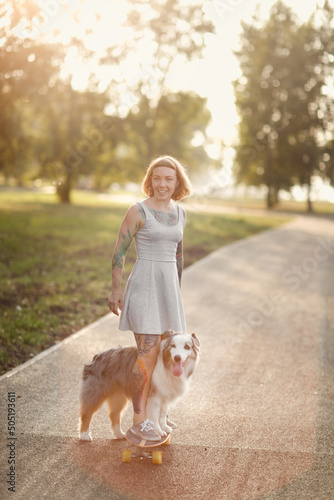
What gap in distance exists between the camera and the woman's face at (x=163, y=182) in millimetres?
4207

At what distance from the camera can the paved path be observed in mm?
3766

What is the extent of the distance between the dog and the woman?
82 mm

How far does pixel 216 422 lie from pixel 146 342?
131cm

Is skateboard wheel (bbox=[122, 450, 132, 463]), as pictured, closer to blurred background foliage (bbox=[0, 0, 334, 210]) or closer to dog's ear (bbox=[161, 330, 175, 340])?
dog's ear (bbox=[161, 330, 175, 340])

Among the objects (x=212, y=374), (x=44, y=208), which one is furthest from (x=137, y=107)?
(x=212, y=374)

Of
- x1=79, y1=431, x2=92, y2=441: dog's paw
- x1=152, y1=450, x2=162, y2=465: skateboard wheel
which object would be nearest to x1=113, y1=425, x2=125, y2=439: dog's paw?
x1=79, y1=431, x2=92, y2=441: dog's paw

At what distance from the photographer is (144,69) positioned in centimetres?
2739

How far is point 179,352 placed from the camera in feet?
13.0

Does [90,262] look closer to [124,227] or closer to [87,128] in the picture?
[124,227]

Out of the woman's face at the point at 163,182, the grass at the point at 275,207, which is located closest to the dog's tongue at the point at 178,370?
the woman's face at the point at 163,182

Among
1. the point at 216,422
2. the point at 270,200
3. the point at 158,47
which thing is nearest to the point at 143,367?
the point at 216,422

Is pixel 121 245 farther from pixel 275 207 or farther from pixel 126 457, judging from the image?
pixel 275 207

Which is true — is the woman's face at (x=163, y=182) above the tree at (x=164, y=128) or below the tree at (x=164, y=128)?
below

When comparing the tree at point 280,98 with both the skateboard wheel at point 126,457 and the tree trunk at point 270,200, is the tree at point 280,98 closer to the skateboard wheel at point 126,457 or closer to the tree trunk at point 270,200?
the tree trunk at point 270,200
